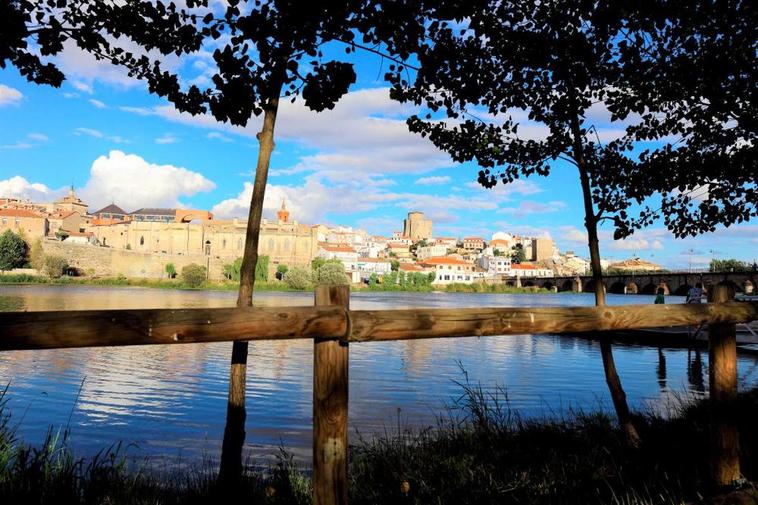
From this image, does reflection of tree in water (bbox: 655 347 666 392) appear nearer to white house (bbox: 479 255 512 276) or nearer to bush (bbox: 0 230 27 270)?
bush (bbox: 0 230 27 270)

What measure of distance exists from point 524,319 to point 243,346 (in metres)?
2.49

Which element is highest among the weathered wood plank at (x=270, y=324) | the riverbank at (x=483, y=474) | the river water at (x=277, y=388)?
the weathered wood plank at (x=270, y=324)

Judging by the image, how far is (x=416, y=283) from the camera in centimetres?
→ 12625

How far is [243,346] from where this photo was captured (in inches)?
187

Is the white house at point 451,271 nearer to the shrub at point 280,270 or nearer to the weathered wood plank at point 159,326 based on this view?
the shrub at point 280,270

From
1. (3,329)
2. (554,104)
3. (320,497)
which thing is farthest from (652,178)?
(3,329)

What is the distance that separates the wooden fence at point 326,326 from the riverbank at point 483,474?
42.6 inches

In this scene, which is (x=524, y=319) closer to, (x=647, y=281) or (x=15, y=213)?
(x=647, y=281)

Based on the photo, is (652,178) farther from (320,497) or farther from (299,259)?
(299,259)

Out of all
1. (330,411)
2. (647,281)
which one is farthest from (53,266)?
(330,411)

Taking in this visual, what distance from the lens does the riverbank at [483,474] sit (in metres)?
4.04

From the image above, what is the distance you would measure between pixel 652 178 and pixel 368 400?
8.24 meters

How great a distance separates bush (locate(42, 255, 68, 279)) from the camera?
9338cm

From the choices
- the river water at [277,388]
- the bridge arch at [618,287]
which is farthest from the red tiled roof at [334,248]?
the river water at [277,388]
